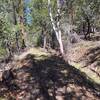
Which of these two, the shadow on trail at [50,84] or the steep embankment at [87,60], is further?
the steep embankment at [87,60]

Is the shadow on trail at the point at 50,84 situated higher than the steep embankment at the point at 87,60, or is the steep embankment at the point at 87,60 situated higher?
the shadow on trail at the point at 50,84

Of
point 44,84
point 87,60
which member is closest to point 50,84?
point 44,84

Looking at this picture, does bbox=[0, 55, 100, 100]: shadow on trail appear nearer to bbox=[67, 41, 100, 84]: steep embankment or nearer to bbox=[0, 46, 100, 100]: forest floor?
bbox=[0, 46, 100, 100]: forest floor

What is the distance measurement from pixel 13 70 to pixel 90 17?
3022 centimetres

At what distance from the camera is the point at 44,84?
39.9 ft

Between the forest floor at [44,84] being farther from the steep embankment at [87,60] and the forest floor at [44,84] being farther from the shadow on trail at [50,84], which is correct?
the steep embankment at [87,60]

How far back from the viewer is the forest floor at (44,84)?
1136cm

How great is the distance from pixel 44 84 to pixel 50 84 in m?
0.25

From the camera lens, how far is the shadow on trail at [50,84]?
1135cm

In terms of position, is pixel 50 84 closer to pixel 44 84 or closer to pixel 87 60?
pixel 44 84

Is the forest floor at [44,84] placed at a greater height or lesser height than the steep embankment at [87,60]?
greater

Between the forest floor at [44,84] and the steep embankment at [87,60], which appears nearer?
the forest floor at [44,84]

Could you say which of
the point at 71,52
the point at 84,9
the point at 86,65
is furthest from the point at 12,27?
the point at 86,65

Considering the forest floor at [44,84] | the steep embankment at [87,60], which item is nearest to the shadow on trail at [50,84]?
the forest floor at [44,84]
